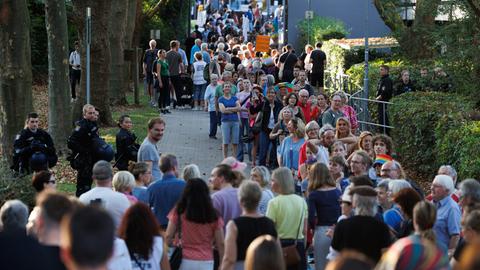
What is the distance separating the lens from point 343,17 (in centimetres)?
4822

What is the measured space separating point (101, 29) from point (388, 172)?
14.1 metres

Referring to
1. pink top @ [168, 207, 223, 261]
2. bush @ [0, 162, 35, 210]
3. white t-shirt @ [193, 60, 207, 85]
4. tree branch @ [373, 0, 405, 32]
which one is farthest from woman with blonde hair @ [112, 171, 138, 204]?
tree branch @ [373, 0, 405, 32]

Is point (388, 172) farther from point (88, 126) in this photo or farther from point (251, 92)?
point (251, 92)

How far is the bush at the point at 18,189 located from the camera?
1380cm

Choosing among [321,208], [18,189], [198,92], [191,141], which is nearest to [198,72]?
[198,92]

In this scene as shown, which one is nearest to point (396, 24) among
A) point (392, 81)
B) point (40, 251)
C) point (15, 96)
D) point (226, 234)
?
point (392, 81)

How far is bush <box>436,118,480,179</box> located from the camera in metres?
16.1

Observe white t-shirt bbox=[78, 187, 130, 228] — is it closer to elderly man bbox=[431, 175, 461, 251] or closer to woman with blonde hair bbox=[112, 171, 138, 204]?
woman with blonde hair bbox=[112, 171, 138, 204]

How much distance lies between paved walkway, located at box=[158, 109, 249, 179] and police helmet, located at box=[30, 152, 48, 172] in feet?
17.3

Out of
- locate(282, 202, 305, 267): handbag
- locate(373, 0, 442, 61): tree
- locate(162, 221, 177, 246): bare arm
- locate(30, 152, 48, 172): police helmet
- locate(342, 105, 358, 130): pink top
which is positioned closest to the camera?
locate(162, 221, 177, 246): bare arm

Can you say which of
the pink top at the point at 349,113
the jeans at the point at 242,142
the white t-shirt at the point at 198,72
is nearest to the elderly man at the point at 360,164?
the pink top at the point at 349,113

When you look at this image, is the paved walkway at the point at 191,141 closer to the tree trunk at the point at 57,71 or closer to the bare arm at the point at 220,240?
the tree trunk at the point at 57,71

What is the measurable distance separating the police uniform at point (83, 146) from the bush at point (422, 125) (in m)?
5.97

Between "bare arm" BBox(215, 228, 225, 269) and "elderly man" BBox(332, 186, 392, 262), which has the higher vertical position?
"elderly man" BBox(332, 186, 392, 262)
